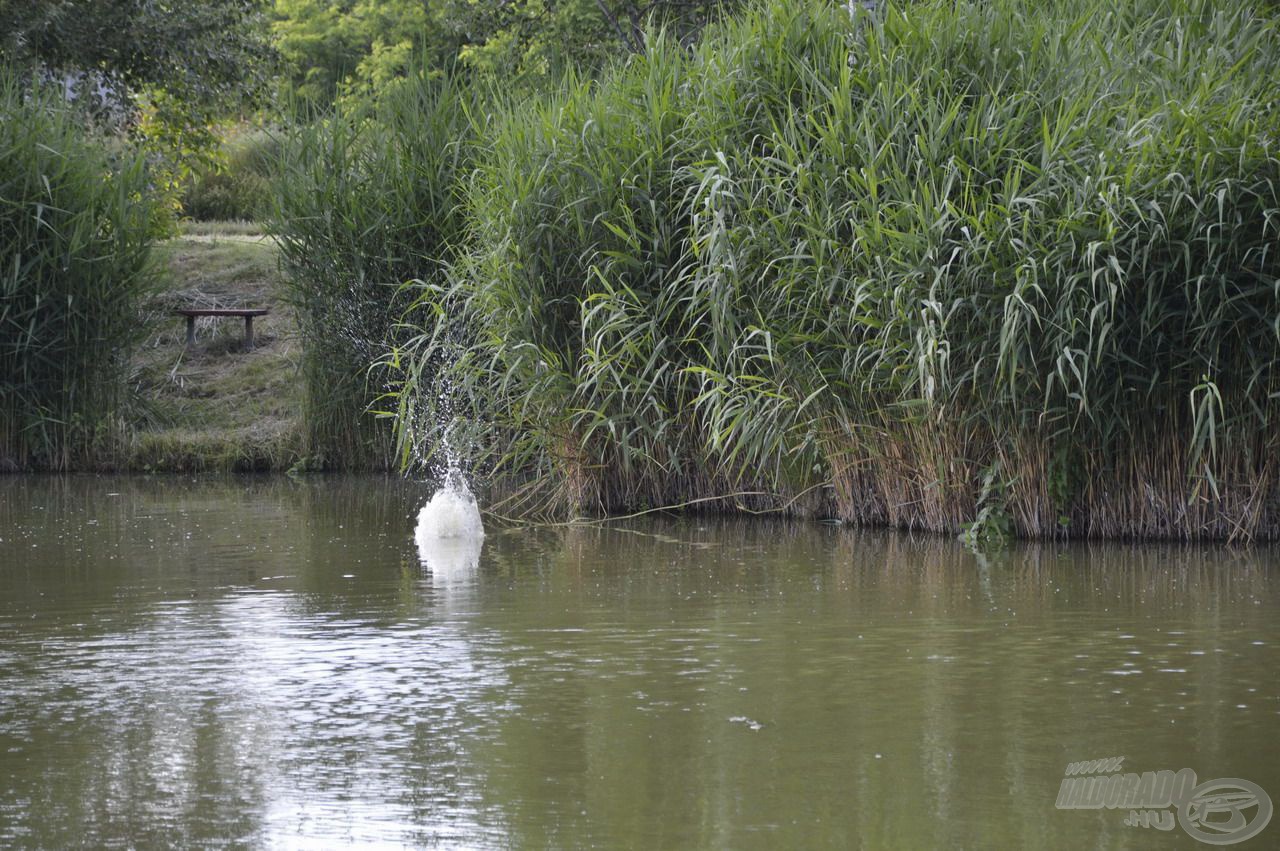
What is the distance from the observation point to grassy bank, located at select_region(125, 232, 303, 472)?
1350 centimetres

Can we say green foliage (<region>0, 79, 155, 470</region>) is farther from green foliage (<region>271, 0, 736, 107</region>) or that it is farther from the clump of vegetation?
the clump of vegetation

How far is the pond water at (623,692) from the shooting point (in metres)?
3.85

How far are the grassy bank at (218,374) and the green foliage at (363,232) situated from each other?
2.06 ft

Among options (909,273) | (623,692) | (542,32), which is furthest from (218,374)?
(623,692)

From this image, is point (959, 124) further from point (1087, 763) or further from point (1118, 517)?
point (1087, 763)

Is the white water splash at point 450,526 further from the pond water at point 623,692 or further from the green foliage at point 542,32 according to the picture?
the green foliage at point 542,32

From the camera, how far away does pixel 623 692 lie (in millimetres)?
5086

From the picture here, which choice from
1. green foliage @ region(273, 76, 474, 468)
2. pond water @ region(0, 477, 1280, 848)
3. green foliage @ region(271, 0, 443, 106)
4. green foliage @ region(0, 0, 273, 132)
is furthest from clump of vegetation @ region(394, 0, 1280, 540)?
green foliage @ region(271, 0, 443, 106)

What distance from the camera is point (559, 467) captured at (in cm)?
993

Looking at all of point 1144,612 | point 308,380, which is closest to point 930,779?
point 1144,612

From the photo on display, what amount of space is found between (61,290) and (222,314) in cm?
322

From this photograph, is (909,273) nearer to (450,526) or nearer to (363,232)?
(450,526)

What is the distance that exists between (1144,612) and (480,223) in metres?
5.50

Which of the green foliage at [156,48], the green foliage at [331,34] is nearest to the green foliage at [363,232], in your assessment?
the green foliage at [156,48]
